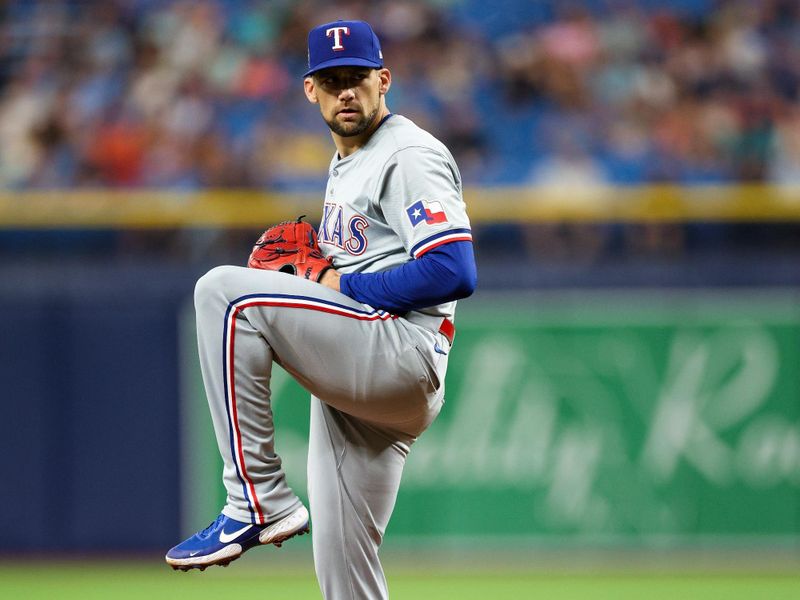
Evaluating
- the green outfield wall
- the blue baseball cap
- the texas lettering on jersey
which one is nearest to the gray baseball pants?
the texas lettering on jersey

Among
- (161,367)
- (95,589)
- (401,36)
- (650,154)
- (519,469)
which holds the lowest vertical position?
(95,589)

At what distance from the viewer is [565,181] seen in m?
8.39

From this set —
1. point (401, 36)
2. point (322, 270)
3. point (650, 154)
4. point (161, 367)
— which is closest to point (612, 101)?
point (650, 154)

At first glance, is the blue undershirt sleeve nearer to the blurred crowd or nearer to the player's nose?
the player's nose

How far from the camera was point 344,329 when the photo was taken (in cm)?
346

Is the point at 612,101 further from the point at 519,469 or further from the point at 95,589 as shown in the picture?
the point at 95,589

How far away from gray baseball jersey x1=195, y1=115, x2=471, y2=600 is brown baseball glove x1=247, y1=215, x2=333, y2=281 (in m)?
0.07

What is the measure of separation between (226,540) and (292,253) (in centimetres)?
84

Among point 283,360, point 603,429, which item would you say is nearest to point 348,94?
point 283,360

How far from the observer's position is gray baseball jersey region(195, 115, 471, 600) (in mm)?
3426

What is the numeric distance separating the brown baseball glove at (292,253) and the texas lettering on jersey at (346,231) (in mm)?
60

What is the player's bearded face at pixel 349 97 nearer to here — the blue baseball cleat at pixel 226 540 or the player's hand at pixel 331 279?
the player's hand at pixel 331 279

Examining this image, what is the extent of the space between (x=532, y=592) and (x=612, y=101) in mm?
3666

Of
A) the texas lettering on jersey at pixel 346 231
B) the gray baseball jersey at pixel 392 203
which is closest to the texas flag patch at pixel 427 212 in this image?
the gray baseball jersey at pixel 392 203
